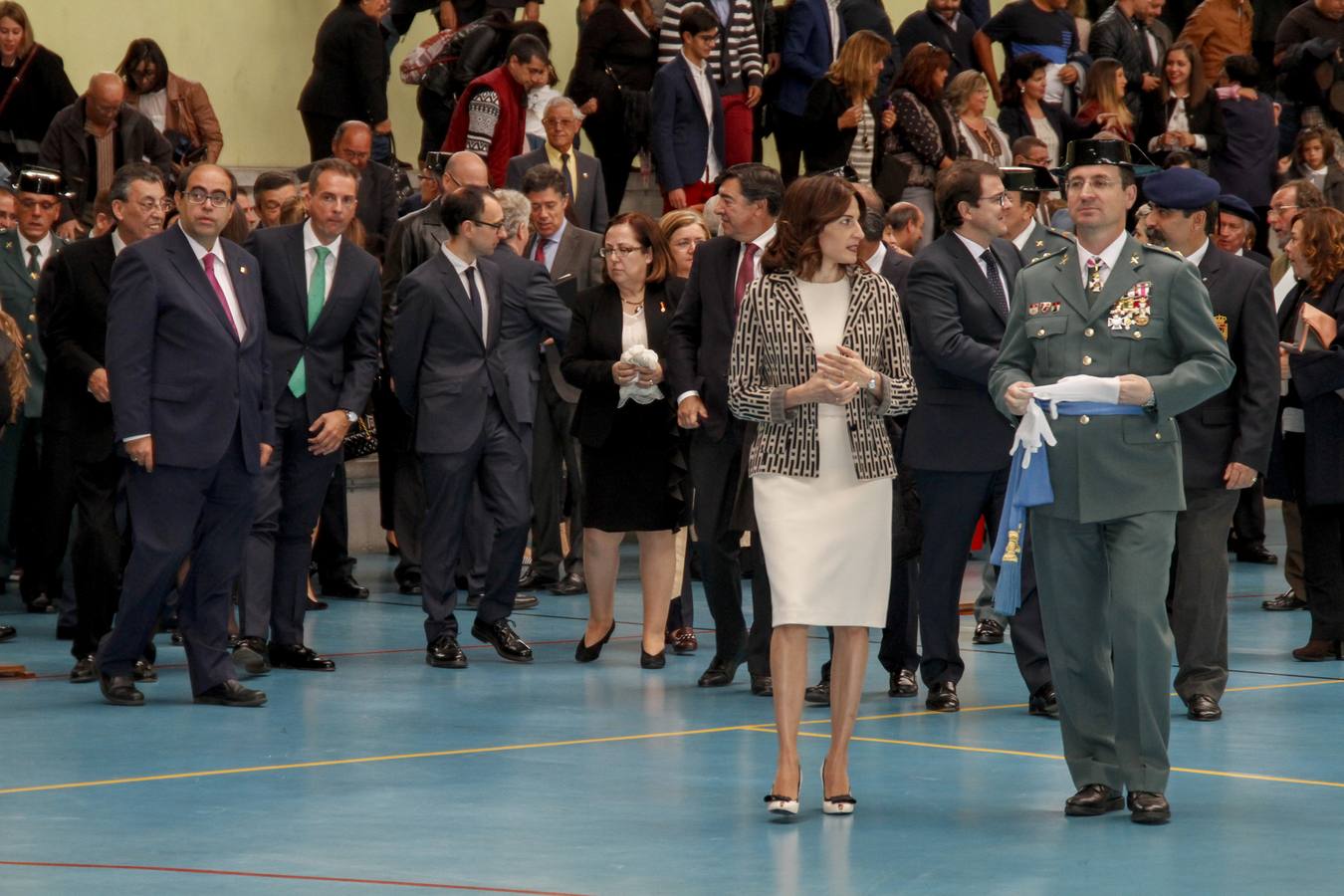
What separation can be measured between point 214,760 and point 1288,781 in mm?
3436

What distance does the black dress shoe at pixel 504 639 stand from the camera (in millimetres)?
9477

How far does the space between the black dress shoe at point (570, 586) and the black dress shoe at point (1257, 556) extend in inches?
170

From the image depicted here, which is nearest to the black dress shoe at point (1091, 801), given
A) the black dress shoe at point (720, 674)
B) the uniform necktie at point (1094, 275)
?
the uniform necktie at point (1094, 275)

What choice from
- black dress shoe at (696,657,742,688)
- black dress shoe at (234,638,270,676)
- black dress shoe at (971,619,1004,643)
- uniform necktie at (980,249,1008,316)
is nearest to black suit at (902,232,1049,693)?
uniform necktie at (980,249,1008,316)

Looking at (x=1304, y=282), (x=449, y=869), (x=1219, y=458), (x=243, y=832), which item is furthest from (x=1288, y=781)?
(x=1304, y=282)

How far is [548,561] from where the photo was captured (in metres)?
12.0

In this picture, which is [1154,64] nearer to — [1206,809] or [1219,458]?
[1219,458]

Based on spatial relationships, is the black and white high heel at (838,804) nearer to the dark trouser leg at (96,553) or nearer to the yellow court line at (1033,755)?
the yellow court line at (1033,755)

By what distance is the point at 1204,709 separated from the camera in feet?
26.1

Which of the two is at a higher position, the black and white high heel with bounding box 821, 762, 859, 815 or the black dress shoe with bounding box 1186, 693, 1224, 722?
the black dress shoe with bounding box 1186, 693, 1224, 722

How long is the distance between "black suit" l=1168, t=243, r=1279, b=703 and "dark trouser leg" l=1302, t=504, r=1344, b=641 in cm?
165

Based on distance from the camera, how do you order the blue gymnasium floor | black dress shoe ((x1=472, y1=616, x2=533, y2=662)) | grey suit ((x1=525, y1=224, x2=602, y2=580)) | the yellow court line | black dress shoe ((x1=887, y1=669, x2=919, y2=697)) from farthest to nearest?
1. grey suit ((x1=525, y1=224, x2=602, y2=580))
2. black dress shoe ((x1=472, y1=616, x2=533, y2=662))
3. black dress shoe ((x1=887, y1=669, x2=919, y2=697))
4. the yellow court line
5. the blue gymnasium floor

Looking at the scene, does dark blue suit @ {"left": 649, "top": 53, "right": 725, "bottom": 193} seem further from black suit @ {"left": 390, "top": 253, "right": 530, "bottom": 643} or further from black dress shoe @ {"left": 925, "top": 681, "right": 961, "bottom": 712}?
black dress shoe @ {"left": 925, "top": 681, "right": 961, "bottom": 712}

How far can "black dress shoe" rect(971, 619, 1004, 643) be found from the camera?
33.3 ft
